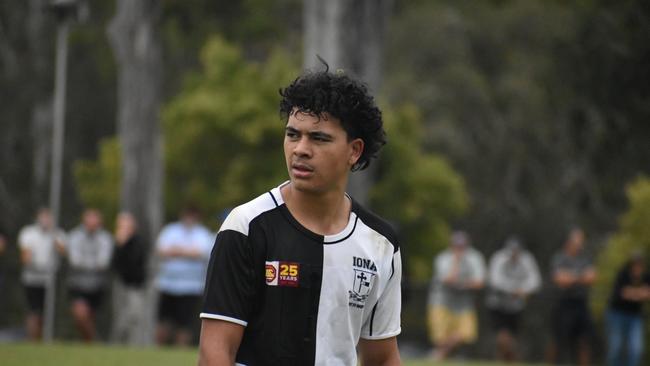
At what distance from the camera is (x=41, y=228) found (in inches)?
833

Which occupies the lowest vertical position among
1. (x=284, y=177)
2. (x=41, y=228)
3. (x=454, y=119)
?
(x=41, y=228)

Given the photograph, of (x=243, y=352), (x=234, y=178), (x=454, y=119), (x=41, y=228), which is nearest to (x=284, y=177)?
(x=234, y=178)

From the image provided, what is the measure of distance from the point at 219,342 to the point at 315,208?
0.62 meters

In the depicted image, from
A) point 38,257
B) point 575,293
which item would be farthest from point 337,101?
point 575,293

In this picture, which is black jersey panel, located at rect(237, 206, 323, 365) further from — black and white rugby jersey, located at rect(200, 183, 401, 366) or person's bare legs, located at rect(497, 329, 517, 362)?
person's bare legs, located at rect(497, 329, 517, 362)

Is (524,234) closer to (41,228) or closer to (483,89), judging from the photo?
(483,89)

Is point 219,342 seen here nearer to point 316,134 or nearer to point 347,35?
point 316,134

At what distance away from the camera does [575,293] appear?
21406 mm

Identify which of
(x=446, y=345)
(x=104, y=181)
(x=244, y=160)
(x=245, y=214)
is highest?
(x=244, y=160)

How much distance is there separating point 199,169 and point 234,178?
7.82 ft

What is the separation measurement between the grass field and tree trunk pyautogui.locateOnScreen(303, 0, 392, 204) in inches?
146

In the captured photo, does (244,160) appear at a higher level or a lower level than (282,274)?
higher

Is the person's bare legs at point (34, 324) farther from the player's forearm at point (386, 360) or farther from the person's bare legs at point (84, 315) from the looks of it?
the player's forearm at point (386, 360)

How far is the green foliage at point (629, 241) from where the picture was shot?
1077 inches
